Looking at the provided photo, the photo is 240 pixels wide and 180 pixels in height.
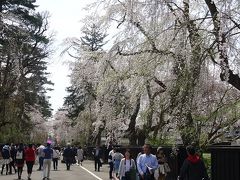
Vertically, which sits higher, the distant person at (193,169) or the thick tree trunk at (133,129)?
the thick tree trunk at (133,129)

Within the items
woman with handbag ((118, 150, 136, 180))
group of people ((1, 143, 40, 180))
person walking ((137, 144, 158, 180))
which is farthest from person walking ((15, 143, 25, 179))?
person walking ((137, 144, 158, 180))

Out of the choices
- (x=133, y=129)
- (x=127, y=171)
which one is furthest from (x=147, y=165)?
(x=133, y=129)

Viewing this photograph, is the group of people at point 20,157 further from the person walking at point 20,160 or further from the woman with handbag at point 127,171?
the woman with handbag at point 127,171

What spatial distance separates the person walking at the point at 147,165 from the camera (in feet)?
45.1

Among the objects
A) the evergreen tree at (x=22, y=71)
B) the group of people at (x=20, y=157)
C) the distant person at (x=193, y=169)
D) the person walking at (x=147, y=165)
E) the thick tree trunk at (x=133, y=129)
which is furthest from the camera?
the evergreen tree at (x=22, y=71)

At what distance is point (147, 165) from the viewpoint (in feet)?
45.4

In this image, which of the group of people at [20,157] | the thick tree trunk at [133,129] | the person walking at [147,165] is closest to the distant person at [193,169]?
the person walking at [147,165]

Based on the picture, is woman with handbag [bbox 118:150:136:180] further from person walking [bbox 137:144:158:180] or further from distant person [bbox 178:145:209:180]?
distant person [bbox 178:145:209:180]

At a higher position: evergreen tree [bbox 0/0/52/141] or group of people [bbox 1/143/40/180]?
evergreen tree [bbox 0/0/52/141]

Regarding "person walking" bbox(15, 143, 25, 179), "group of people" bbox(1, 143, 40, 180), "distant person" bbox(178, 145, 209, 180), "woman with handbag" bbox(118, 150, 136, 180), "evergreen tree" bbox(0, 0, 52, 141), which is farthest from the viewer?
"evergreen tree" bbox(0, 0, 52, 141)

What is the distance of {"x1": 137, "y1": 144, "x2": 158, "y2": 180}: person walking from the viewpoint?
13.7 meters

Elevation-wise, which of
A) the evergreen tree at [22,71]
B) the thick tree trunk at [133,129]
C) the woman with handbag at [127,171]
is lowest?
the woman with handbag at [127,171]

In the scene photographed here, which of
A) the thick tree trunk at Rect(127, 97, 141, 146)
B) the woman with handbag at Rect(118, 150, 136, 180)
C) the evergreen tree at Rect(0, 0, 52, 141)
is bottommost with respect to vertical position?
the woman with handbag at Rect(118, 150, 136, 180)

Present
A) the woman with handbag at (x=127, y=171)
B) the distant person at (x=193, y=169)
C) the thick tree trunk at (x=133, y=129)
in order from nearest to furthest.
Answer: the distant person at (x=193, y=169), the woman with handbag at (x=127, y=171), the thick tree trunk at (x=133, y=129)
